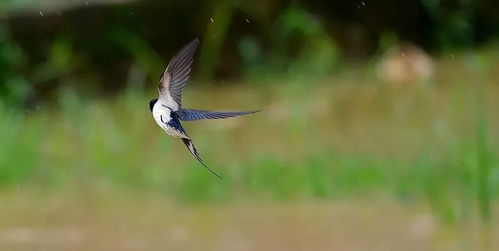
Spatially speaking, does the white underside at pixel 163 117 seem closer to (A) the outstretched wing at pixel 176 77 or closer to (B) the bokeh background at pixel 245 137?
(A) the outstretched wing at pixel 176 77

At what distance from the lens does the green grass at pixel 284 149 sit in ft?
6.40

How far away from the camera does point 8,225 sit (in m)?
2.22

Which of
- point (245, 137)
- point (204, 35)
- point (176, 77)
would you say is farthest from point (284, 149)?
point (176, 77)

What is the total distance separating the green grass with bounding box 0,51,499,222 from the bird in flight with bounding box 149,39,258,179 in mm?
1170

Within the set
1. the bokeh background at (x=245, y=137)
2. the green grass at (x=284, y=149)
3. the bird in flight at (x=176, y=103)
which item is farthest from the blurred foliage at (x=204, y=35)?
the bird in flight at (x=176, y=103)

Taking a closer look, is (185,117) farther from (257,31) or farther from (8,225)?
(257,31)

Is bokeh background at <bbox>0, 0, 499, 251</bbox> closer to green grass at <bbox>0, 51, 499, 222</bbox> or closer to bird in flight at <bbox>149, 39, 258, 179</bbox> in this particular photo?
green grass at <bbox>0, 51, 499, 222</bbox>

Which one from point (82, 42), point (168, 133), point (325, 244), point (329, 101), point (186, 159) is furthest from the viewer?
point (82, 42)

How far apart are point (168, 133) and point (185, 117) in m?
0.02

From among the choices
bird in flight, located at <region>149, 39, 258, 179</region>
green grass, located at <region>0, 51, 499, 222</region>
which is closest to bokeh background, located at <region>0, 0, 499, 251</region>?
green grass, located at <region>0, 51, 499, 222</region>

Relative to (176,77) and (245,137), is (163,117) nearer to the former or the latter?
(176,77)

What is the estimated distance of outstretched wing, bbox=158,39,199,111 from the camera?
465mm

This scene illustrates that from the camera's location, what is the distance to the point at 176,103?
473mm

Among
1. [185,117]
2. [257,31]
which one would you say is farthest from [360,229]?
[185,117]
